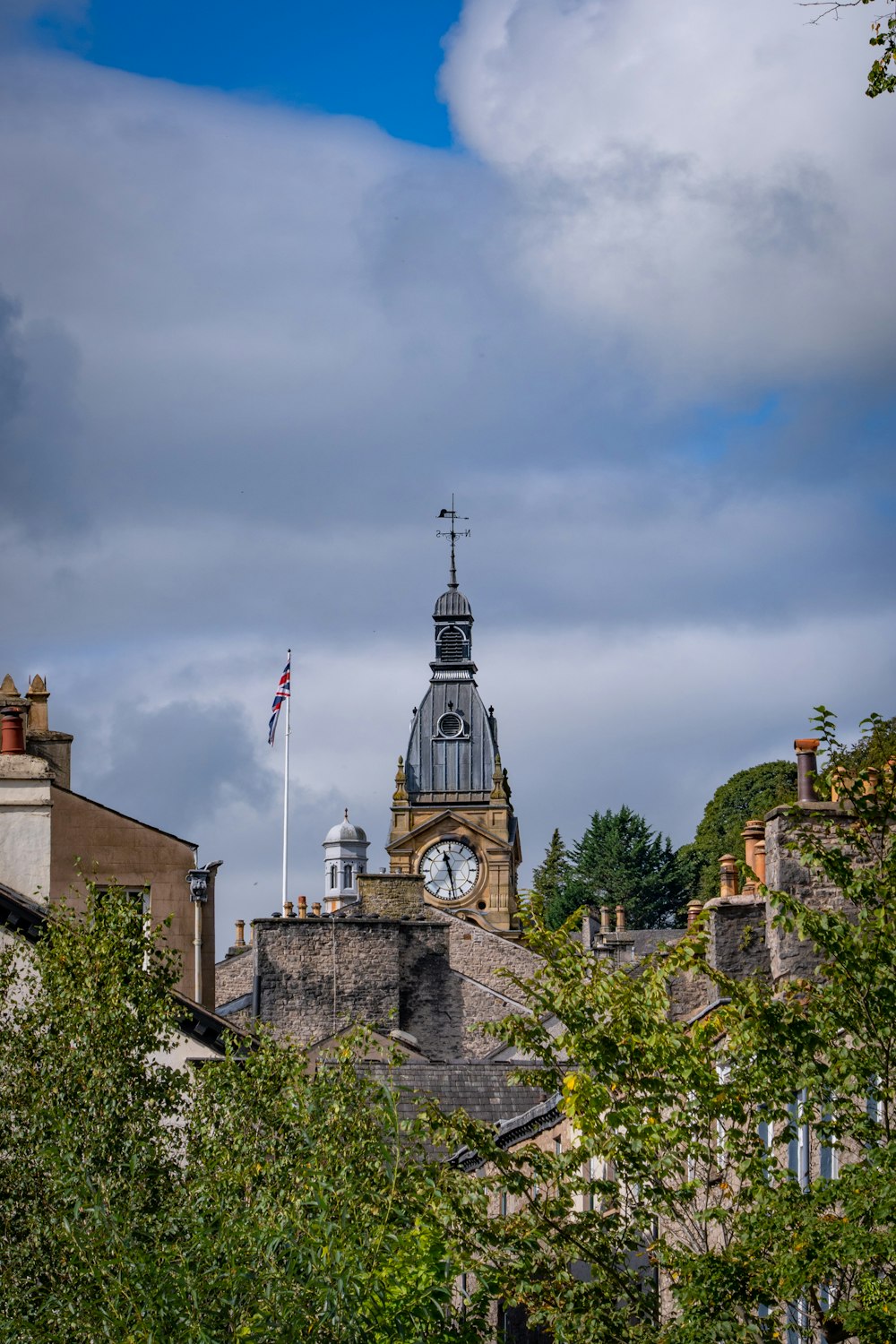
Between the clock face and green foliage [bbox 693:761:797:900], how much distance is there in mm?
26479

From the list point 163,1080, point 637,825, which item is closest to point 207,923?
point 163,1080

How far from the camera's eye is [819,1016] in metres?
21.0

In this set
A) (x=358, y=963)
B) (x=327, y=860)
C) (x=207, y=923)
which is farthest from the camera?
(x=327, y=860)

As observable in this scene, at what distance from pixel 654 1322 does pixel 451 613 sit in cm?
15689

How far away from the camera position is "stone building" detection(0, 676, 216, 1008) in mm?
39562

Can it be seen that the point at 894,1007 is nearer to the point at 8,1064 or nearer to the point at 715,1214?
the point at 715,1214

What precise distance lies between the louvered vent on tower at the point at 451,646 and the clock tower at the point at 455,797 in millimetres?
69

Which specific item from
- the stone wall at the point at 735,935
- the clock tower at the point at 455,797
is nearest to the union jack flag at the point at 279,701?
the stone wall at the point at 735,935

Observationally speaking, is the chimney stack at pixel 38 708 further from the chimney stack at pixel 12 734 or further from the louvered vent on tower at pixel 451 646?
the louvered vent on tower at pixel 451 646

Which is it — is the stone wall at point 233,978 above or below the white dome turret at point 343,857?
below

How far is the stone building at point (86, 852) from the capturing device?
39.6 metres

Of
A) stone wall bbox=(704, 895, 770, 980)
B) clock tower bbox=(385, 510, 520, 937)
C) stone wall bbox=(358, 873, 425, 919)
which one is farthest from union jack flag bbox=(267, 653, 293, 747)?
clock tower bbox=(385, 510, 520, 937)

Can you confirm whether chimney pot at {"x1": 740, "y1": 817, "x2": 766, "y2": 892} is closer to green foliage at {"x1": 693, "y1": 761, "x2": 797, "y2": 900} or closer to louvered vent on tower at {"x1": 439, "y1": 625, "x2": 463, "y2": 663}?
green foliage at {"x1": 693, "y1": 761, "x2": 797, "y2": 900}

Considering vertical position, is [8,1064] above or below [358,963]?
below
